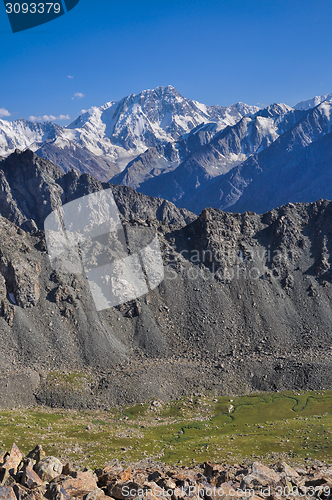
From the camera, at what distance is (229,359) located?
107 m

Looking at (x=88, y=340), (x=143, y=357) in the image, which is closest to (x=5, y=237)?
(x=88, y=340)

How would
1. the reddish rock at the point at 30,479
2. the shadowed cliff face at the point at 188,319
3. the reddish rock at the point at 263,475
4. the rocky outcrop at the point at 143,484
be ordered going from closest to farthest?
the rocky outcrop at the point at 143,484
the reddish rock at the point at 30,479
the reddish rock at the point at 263,475
the shadowed cliff face at the point at 188,319

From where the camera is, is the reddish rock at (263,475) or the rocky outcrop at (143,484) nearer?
the rocky outcrop at (143,484)

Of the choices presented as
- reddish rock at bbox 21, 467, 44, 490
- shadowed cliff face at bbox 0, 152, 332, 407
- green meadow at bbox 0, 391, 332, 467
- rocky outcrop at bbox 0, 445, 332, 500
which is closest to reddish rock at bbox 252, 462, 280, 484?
rocky outcrop at bbox 0, 445, 332, 500

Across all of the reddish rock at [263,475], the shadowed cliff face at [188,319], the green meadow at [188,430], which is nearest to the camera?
the reddish rock at [263,475]

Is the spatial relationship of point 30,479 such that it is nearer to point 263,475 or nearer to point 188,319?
point 263,475

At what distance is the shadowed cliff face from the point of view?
320 feet

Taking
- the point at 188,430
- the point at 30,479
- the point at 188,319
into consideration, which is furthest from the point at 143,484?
the point at 188,319

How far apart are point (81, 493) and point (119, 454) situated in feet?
131

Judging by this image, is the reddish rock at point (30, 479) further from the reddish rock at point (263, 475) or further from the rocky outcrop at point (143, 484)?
the reddish rock at point (263, 475)

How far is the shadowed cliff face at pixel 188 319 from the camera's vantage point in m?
97.6

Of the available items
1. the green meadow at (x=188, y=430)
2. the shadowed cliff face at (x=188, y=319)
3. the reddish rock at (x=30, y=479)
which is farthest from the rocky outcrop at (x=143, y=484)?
the shadowed cliff face at (x=188, y=319)

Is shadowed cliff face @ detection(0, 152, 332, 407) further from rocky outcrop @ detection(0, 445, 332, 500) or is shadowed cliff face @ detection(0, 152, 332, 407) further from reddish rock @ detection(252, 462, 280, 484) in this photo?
reddish rock @ detection(252, 462, 280, 484)

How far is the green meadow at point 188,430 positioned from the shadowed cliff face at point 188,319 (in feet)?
16.6
